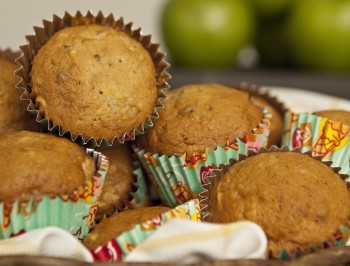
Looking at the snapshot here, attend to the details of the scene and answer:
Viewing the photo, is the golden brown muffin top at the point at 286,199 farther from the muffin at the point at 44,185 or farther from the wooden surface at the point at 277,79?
the wooden surface at the point at 277,79

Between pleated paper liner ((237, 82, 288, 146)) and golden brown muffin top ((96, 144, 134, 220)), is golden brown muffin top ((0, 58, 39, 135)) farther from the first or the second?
pleated paper liner ((237, 82, 288, 146))

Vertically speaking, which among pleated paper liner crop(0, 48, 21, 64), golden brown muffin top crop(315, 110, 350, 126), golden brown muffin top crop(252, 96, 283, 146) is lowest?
golden brown muffin top crop(252, 96, 283, 146)

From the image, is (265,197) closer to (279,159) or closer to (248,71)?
(279,159)

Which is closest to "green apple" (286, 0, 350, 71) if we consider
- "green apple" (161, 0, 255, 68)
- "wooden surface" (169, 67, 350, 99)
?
"wooden surface" (169, 67, 350, 99)

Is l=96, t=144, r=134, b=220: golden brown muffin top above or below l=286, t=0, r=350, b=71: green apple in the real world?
below

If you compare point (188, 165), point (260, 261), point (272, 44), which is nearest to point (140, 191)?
point (188, 165)

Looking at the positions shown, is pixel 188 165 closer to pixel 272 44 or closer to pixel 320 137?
pixel 320 137
